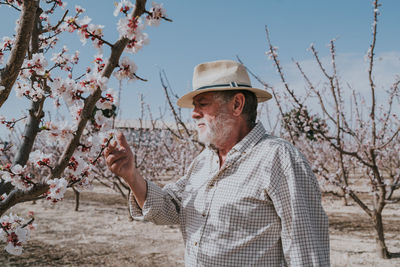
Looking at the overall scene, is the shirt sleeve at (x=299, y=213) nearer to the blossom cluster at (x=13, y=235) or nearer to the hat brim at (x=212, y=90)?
the hat brim at (x=212, y=90)

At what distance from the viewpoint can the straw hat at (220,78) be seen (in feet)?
6.67

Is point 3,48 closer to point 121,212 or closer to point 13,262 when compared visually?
point 13,262

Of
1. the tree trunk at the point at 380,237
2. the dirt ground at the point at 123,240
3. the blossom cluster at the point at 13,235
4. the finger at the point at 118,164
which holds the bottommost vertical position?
the dirt ground at the point at 123,240

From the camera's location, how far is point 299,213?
5.02 ft

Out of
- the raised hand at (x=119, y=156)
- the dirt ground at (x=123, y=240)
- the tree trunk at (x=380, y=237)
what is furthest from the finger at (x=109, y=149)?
the tree trunk at (x=380, y=237)

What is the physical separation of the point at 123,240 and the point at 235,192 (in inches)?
197

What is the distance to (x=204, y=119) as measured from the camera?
209cm

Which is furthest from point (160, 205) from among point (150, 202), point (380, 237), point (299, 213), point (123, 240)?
point (123, 240)

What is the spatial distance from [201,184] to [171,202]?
10.3 inches

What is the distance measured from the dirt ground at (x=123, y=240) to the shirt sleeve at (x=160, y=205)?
6.71 feet

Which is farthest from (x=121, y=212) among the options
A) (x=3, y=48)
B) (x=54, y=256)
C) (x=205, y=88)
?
(x=205, y=88)

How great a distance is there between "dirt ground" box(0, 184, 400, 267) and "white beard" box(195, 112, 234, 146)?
2526 mm

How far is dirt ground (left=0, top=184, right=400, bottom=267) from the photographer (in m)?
4.95

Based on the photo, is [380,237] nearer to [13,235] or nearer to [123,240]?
[123,240]
